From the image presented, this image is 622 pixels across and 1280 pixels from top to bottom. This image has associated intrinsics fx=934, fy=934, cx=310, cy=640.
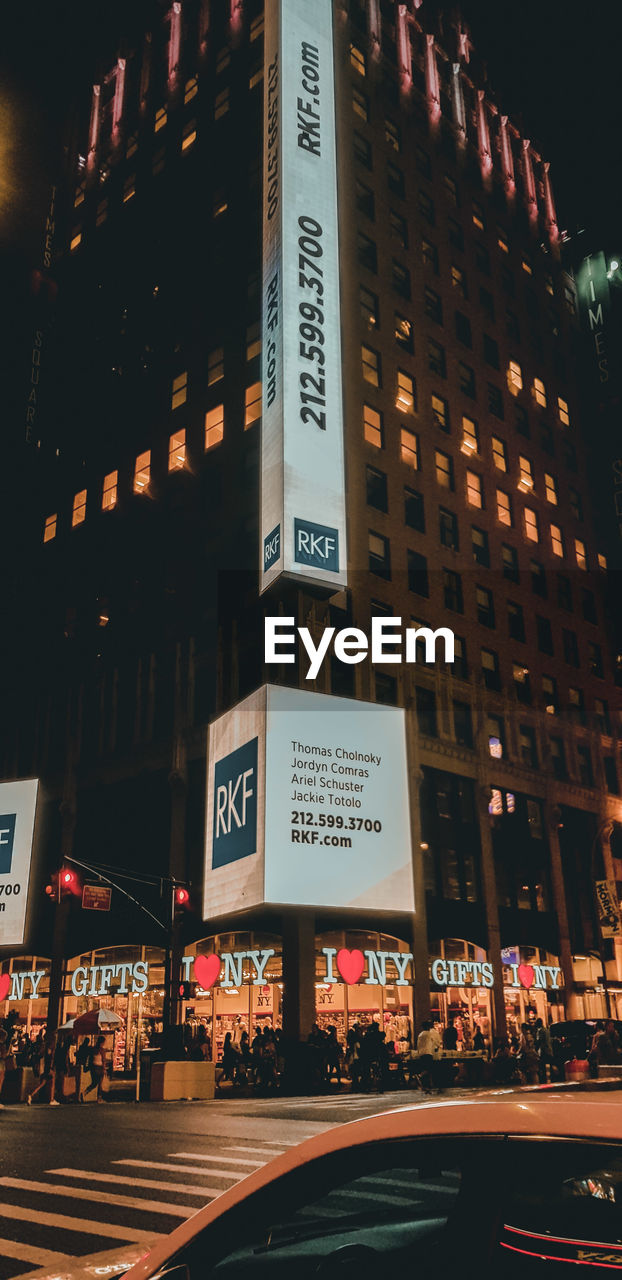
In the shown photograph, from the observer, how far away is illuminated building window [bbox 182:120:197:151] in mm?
51125

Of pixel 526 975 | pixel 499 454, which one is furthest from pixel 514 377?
pixel 526 975

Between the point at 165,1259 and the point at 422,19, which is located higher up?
the point at 422,19

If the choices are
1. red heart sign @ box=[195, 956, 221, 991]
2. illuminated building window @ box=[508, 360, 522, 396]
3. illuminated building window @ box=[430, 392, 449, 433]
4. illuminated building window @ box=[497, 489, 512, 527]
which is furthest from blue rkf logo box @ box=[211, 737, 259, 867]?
illuminated building window @ box=[508, 360, 522, 396]

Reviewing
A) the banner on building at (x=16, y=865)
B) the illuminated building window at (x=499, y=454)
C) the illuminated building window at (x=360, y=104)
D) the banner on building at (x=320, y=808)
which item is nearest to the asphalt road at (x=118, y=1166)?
the banner on building at (x=16, y=865)

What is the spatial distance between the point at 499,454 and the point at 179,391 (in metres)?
17.8

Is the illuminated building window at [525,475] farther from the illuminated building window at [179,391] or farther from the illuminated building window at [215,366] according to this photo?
the illuminated building window at [179,391]

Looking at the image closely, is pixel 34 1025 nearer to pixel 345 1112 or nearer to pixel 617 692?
pixel 345 1112

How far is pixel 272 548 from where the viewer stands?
24.7m

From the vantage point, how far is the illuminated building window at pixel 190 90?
172ft

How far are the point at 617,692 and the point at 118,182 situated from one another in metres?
43.5

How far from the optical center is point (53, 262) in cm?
5869

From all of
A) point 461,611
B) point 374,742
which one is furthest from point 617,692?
point 374,742

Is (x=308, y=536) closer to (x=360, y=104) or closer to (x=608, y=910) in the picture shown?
(x=608, y=910)

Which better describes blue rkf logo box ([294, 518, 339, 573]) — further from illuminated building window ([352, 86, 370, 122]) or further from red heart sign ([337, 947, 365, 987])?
illuminated building window ([352, 86, 370, 122])
